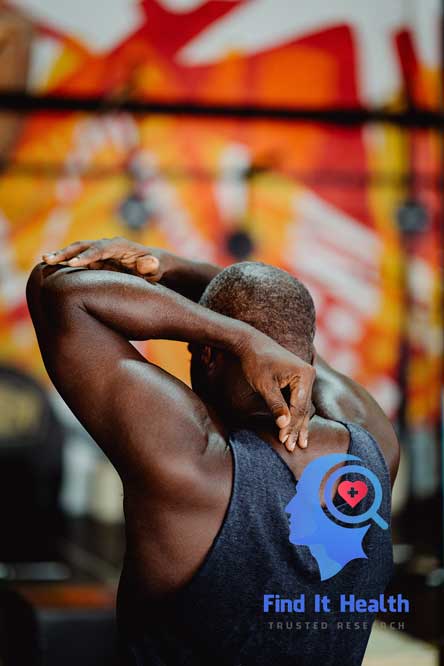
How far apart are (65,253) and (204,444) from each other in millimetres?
345

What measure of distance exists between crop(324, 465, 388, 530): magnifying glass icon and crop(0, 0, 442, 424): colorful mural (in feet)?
15.8

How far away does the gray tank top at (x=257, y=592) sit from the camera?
1272 millimetres

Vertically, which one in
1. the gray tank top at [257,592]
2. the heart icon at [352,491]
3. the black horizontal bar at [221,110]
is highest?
the black horizontal bar at [221,110]

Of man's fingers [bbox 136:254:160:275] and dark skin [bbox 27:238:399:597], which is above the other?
man's fingers [bbox 136:254:160:275]

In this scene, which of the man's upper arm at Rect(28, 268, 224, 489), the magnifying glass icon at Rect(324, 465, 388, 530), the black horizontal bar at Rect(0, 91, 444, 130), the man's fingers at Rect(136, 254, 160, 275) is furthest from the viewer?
the black horizontal bar at Rect(0, 91, 444, 130)

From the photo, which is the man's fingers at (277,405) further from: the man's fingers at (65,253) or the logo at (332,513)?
the man's fingers at (65,253)

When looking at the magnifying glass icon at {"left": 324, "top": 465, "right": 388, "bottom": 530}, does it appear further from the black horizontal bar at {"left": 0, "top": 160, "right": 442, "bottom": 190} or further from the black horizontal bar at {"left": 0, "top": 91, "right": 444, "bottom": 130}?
the black horizontal bar at {"left": 0, "top": 91, "right": 444, "bottom": 130}

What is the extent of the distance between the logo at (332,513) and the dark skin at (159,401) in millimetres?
27

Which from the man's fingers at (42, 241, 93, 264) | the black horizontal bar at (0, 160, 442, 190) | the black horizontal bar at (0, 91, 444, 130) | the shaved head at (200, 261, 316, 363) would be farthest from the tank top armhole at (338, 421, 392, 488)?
the black horizontal bar at (0, 91, 444, 130)

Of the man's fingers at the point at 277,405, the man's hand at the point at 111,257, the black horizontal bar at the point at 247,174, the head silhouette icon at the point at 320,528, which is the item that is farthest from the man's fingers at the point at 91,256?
the black horizontal bar at the point at 247,174

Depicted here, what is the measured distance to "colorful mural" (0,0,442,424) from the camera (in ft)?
20.2

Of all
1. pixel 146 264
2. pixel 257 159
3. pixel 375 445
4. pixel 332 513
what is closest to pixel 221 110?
pixel 257 159

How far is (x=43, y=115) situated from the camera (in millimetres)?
6168

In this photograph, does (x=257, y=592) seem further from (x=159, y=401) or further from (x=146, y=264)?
(x=146, y=264)
